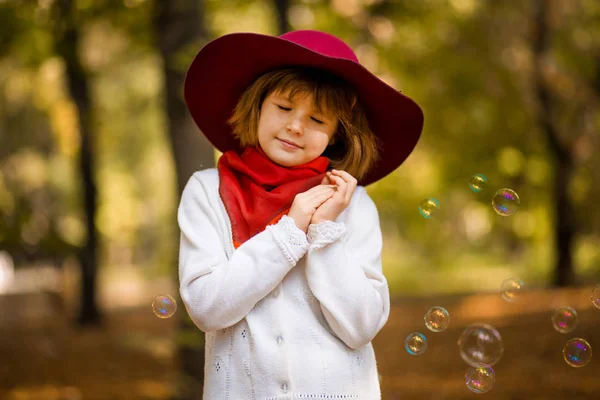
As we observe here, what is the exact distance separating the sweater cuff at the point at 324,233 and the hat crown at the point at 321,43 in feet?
1.81

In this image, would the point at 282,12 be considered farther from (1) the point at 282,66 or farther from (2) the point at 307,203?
(2) the point at 307,203

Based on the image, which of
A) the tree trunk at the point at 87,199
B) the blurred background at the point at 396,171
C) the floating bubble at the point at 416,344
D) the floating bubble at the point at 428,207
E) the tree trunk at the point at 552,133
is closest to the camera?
the floating bubble at the point at 416,344

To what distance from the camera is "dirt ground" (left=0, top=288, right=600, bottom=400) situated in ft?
22.2

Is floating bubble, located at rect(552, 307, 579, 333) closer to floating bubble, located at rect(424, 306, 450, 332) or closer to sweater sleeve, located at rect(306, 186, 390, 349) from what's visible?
floating bubble, located at rect(424, 306, 450, 332)

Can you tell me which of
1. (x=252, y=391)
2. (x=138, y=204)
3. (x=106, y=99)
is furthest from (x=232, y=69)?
(x=138, y=204)

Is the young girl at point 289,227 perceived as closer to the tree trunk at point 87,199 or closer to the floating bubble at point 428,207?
the floating bubble at point 428,207

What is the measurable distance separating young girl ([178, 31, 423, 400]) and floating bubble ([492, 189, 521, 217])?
105 cm

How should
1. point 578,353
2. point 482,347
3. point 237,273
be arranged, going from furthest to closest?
point 482,347, point 578,353, point 237,273

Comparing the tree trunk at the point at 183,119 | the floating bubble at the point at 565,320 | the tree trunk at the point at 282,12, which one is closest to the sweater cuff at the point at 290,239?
the floating bubble at the point at 565,320

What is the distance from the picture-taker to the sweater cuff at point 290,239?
2.01 meters

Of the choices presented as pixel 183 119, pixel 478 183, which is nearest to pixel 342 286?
pixel 478 183

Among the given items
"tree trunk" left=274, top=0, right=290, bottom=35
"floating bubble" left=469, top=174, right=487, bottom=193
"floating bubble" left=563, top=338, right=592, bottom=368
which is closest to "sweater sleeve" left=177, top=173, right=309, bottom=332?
"floating bubble" left=469, top=174, right=487, bottom=193

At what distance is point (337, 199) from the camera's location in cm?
212

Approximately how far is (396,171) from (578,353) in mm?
9686
